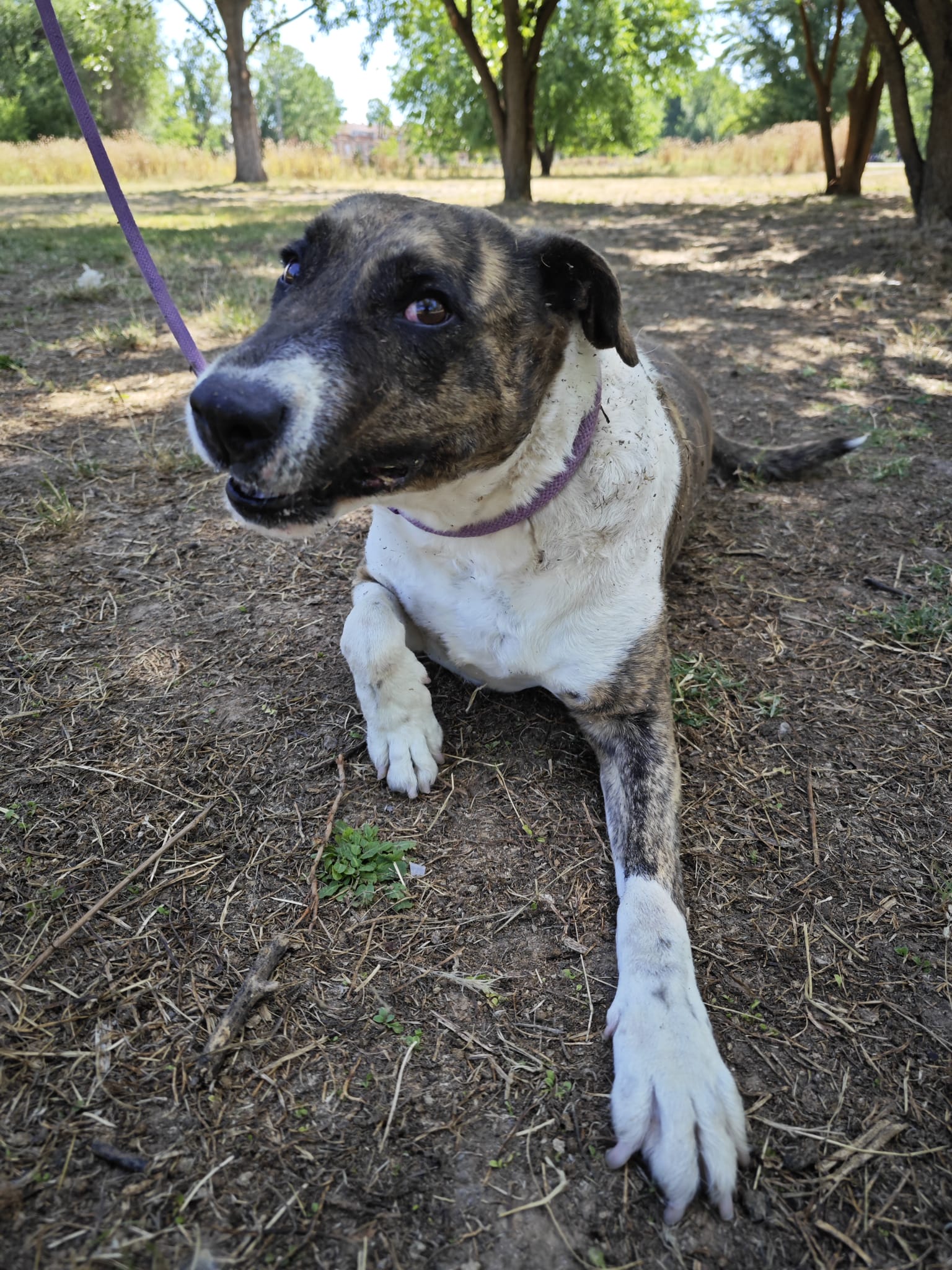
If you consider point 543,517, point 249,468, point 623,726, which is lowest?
point 623,726

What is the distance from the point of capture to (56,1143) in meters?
1.46

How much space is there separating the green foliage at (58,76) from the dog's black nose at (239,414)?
1244 inches

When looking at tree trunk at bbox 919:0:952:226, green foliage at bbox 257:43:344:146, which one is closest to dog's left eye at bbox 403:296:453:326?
tree trunk at bbox 919:0:952:226

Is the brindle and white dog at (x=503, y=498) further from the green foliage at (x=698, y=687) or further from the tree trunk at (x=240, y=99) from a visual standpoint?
the tree trunk at (x=240, y=99)

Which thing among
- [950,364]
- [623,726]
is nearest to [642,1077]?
[623,726]

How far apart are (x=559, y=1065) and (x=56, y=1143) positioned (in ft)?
3.20

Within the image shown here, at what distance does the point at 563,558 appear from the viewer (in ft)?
7.57

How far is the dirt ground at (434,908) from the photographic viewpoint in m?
1.44

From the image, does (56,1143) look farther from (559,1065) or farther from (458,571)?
(458,571)

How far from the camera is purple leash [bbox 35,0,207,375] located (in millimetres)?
2359

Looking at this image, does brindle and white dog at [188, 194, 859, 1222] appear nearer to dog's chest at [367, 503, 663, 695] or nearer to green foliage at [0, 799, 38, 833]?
dog's chest at [367, 503, 663, 695]

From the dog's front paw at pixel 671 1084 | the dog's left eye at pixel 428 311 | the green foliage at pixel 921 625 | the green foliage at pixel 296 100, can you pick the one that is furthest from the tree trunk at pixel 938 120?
the green foliage at pixel 296 100

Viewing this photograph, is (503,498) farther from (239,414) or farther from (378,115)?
(378,115)

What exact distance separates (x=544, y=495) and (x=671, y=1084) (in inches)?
57.9
